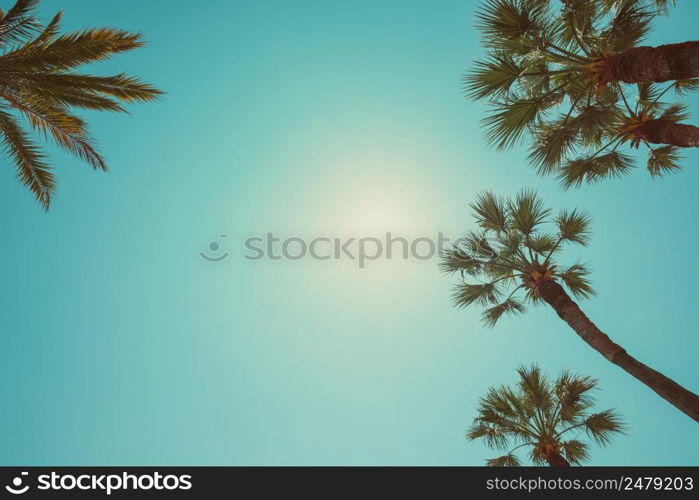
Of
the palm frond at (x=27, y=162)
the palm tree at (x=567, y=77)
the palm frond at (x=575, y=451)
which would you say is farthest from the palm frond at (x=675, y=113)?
the palm frond at (x=27, y=162)

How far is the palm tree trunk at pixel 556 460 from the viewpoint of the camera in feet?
30.6

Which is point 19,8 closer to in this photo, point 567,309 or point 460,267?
point 460,267

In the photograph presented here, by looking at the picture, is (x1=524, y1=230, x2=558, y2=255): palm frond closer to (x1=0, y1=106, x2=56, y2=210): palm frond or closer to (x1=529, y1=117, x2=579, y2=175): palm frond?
(x1=529, y1=117, x2=579, y2=175): palm frond

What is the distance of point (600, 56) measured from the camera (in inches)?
272

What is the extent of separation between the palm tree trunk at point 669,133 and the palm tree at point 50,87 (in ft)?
32.4

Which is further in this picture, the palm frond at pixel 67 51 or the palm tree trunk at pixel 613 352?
the palm frond at pixel 67 51

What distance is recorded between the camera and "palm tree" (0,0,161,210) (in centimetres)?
809

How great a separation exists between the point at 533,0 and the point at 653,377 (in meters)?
6.31

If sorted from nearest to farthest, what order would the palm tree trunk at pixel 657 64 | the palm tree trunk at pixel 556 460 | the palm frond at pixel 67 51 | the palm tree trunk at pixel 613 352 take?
the palm tree trunk at pixel 657 64 < the palm tree trunk at pixel 613 352 < the palm frond at pixel 67 51 < the palm tree trunk at pixel 556 460

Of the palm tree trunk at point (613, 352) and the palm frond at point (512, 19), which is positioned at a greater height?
the palm frond at point (512, 19)

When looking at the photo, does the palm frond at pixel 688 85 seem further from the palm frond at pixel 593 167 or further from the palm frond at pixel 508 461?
the palm frond at pixel 508 461

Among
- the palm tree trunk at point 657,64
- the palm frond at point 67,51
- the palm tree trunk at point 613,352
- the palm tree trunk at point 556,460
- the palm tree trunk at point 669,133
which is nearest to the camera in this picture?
the palm tree trunk at point 657,64
